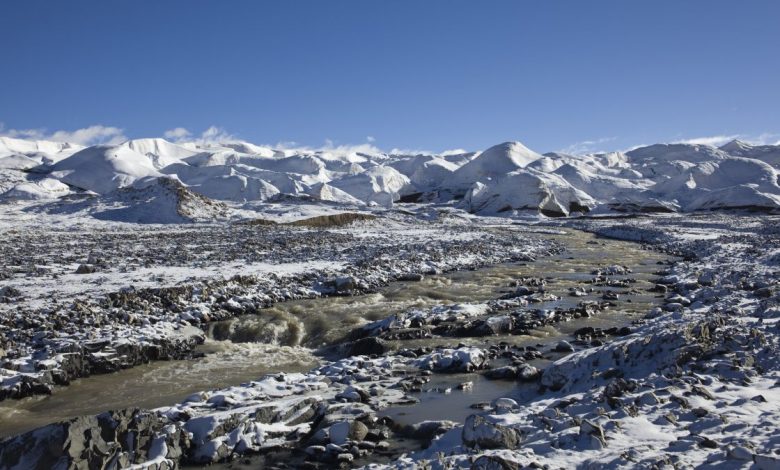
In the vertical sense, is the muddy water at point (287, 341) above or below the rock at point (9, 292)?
below

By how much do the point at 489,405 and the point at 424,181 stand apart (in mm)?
147613

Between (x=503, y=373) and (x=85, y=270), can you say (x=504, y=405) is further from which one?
(x=85, y=270)

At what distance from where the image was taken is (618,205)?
90812 mm

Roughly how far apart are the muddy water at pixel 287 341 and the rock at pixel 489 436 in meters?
1.74

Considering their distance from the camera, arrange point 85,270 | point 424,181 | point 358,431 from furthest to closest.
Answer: point 424,181, point 85,270, point 358,431

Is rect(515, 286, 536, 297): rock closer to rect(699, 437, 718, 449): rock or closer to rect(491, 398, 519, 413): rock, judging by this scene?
rect(491, 398, 519, 413): rock

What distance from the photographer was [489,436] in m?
6.10

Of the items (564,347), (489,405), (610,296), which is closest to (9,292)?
(489,405)

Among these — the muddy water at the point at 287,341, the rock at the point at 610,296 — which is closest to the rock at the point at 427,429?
the muddy water at the point at 287,341

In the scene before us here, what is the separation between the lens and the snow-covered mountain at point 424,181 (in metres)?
81.6

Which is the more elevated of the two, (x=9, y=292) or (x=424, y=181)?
(x=424, y=181)

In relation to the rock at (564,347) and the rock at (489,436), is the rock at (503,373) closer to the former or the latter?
the rock at (564,347)

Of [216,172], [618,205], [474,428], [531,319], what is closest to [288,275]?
[531,319]

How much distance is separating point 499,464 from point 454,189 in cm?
Result: 12810
